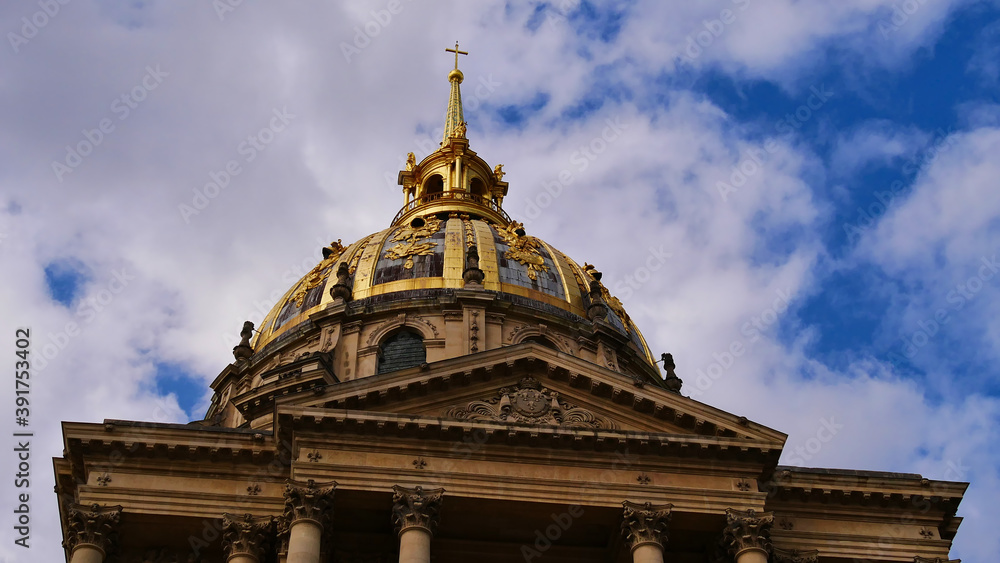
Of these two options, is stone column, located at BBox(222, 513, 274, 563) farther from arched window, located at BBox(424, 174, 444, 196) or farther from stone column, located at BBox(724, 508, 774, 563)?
arched window, located at BBox(424, 174, 444, 196)

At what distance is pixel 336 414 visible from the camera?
2797 cm

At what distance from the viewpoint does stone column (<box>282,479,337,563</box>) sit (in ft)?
85.2

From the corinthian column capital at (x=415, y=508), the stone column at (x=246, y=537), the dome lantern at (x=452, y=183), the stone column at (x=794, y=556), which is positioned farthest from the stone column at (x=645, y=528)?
the dome lantern at (x=452, y=183)

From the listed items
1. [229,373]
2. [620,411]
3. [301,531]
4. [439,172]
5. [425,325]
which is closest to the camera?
[301,531]

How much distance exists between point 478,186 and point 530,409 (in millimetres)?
39396

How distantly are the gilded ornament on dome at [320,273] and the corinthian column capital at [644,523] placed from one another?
94.1 feet

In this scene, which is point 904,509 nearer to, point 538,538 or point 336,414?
point 538,538

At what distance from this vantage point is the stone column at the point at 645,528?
88.9 ft

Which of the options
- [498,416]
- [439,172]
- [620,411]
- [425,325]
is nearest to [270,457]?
[498,416]

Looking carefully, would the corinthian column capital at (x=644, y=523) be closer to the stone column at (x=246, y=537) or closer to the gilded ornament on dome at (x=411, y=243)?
the stone column at (x=246, y=537)

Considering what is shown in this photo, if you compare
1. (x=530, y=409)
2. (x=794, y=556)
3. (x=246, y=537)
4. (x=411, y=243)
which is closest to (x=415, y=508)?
(x=246, y=537)

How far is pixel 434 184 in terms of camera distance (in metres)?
67.6

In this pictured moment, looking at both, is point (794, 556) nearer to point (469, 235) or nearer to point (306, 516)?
point (306, 516)

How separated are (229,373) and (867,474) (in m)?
30.8
